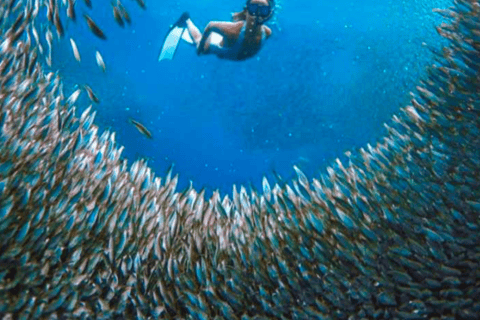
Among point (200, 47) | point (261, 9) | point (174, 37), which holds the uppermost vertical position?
point (174, 37)

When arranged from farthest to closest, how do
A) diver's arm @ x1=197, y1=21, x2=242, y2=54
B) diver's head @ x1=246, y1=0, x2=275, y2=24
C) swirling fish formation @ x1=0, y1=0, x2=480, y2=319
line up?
diver's arm @ x1=197, y1=21, x2=242, y2=54, diver's head @ x1=246, y1=0, x2=275, y2=24, swirling fish formation @ x1=0, y1=0, x2=480, y2=319

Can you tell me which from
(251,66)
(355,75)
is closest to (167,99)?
(251,66)

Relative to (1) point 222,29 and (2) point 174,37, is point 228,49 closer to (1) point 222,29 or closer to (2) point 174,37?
(1) point 222,29

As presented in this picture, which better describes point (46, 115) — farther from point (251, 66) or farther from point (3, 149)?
point (251, 66)

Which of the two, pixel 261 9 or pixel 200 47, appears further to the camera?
pixel 200 47

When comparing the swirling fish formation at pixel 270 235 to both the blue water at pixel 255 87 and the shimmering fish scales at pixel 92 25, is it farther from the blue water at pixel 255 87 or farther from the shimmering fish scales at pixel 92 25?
the blue water at pixel 255 87

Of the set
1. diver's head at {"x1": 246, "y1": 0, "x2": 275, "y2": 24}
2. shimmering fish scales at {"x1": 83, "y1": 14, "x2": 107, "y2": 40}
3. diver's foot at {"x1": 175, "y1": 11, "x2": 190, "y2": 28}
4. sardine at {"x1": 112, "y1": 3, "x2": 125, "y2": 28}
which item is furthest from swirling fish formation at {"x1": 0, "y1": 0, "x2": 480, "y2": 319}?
diver's foot at {"x1": 175, "y1": 11, "x2": 190, "y2": 28}

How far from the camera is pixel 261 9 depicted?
8242 millimetres

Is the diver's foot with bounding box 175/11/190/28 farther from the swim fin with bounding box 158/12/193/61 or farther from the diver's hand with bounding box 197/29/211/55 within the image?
the diver's hand with bounding box 197/29/211/55

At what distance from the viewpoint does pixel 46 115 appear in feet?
14.3

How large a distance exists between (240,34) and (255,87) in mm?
17272

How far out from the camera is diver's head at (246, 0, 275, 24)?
819cm

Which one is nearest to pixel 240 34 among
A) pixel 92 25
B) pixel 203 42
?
pixel 203 42

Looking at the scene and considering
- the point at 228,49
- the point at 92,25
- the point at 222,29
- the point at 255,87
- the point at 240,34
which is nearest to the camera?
the point at 92,25
